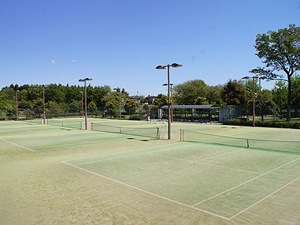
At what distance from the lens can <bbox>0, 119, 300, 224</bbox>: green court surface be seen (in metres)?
5.98

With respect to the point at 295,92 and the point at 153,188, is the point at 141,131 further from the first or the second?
the point at 295,92

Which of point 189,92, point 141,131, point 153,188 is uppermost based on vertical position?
point 189,92

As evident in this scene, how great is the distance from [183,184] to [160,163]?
3.30 m

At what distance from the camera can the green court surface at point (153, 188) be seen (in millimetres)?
5977

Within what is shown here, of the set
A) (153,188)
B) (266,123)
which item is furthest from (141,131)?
(153,188)

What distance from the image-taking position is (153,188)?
318 inches

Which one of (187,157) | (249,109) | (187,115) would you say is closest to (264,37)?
(249,109)

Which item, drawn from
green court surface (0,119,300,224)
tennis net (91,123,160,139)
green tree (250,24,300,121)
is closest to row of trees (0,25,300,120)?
green tree (250,24,300,121)

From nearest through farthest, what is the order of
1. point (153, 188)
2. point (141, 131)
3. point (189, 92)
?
point (153, 188) → point (141, 131) → point (189, 92)

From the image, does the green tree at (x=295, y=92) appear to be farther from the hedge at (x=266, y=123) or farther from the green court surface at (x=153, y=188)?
the green court surface at (x=153, y=188)

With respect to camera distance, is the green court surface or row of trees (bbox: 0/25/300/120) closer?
the green court surface

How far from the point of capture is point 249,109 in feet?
118

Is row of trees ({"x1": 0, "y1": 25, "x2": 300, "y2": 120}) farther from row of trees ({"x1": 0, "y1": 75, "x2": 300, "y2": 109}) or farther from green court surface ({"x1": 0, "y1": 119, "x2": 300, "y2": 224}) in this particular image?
green court surface ({"x1": 0, "y1": 119, "x2": 300, "y2": 224})

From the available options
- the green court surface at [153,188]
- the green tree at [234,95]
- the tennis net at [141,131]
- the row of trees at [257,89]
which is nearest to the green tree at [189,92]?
the row of trees at [257,89]
